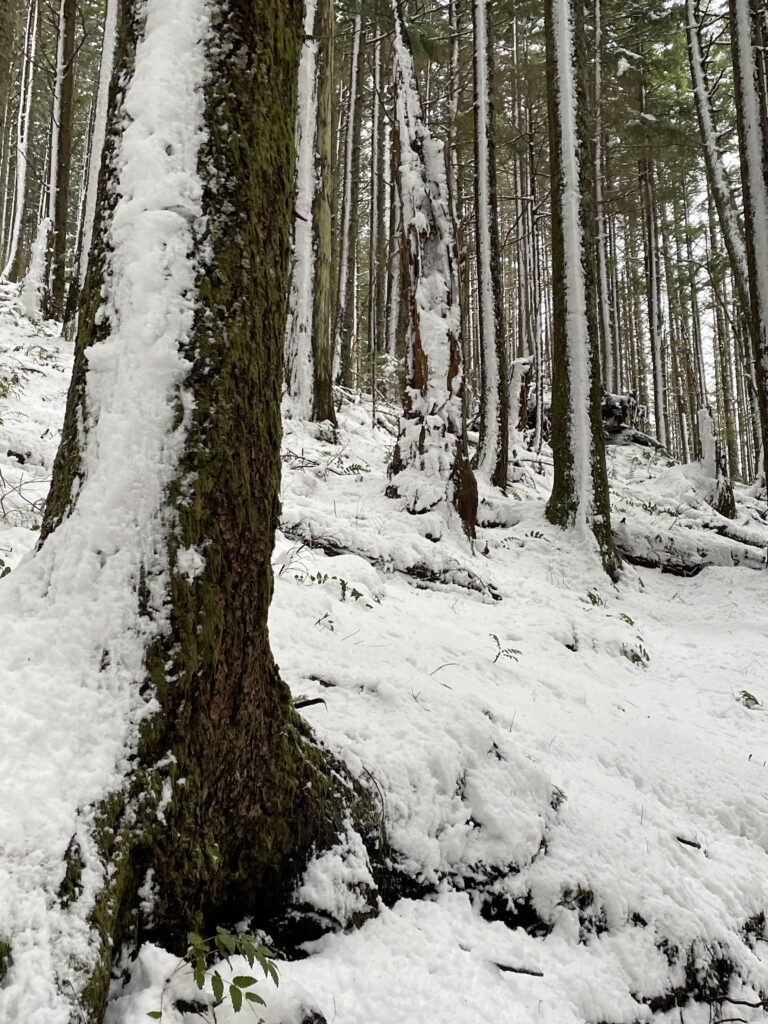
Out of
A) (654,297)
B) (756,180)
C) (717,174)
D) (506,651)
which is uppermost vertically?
(654,297)

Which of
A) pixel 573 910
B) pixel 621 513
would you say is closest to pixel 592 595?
pixel 621 513

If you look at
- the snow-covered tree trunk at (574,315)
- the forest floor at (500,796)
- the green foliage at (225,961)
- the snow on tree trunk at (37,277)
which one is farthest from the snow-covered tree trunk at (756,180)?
the snow on tree trunk at (37,277)

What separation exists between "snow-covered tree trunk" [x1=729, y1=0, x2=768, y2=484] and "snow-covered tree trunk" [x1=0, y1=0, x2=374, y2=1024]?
7.49m

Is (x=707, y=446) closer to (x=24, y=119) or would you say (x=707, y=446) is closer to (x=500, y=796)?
(x=500, y=796)

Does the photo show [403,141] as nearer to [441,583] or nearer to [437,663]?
[441,583]

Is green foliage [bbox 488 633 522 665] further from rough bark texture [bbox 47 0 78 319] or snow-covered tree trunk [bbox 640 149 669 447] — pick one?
snow-covered tree trunk [bbox 640 149 669 447]

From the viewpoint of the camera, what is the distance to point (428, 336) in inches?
249

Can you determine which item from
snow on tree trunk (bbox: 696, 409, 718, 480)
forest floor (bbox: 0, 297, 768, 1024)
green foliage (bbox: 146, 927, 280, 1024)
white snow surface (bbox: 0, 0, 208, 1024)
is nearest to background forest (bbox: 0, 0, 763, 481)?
snow on tree trunk (bbox: 696, 409, 718, 480)

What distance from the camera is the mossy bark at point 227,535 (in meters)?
1.42

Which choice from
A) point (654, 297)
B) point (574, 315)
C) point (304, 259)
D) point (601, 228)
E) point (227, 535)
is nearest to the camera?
point (227, 535)

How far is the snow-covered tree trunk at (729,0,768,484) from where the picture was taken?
Answer: 7438 millimetres

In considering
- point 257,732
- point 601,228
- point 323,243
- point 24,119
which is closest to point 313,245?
point 323,243

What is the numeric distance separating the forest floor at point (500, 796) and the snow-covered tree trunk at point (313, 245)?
401 cm

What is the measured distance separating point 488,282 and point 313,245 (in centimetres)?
249
